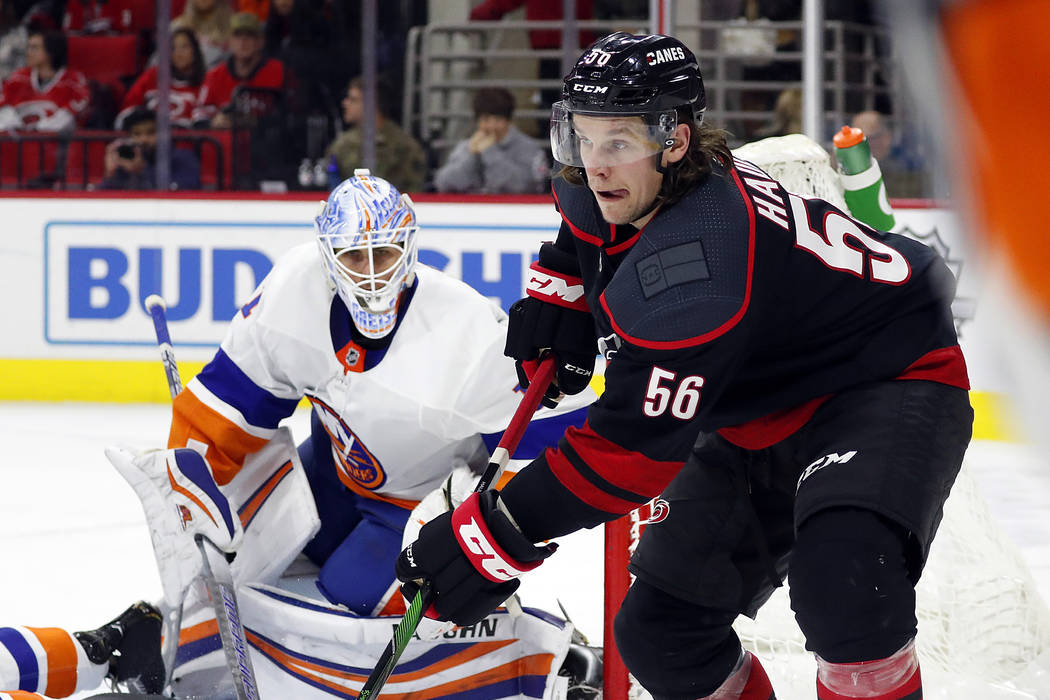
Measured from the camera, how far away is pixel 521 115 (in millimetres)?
5656

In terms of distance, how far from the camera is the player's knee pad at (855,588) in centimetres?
139

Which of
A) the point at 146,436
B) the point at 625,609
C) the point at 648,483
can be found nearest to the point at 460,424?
the point at 625,609

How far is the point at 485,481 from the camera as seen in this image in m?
1.62

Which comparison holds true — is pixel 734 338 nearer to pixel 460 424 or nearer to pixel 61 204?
pixel 460 424

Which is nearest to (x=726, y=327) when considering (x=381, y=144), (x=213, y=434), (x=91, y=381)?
(x=213, y=434)

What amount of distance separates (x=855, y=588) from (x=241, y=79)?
199 inches

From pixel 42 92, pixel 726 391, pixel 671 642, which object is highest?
pixel 42 92

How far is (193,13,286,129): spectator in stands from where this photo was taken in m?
5.78

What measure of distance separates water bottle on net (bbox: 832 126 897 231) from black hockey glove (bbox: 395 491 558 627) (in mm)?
1173

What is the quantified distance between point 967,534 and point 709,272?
117cm

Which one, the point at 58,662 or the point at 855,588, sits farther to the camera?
the point at 58,662

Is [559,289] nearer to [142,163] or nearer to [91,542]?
[91,542]

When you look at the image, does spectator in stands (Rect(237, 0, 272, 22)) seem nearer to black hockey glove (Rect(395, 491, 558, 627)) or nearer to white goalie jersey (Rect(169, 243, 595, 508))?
white goalie jersey (Rect(169, 243, 595, 508))

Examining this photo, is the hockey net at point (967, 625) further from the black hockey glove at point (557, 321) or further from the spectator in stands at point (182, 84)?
the spectator in stands at point (182, 84)
